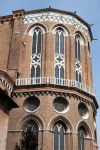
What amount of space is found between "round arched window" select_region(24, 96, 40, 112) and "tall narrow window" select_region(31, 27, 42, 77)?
270 cm

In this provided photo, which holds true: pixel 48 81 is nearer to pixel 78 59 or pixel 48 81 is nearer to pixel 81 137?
pixel 78 59

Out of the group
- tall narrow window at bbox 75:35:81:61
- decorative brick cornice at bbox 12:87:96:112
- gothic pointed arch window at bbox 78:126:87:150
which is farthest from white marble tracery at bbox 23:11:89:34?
gothic pointed arch window at bbox 78:126:87:150

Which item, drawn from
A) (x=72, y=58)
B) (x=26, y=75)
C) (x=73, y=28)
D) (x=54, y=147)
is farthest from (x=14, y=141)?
(x=73, y=28)

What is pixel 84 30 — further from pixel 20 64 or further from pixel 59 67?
pixel 20 64

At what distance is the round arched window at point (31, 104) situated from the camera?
94.4ft

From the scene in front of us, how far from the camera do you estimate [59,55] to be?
105ft

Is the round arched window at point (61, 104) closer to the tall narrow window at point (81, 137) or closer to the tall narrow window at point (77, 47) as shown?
the tall narrow window at point (81, 137)

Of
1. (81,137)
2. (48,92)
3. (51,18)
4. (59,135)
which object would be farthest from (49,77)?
(51,18)

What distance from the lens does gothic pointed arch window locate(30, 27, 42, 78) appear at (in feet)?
102

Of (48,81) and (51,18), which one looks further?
(51,18)

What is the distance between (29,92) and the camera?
29.0 m

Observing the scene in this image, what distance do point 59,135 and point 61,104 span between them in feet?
8.71

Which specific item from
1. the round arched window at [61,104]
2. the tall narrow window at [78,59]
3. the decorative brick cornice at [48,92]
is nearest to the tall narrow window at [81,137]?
the round arched window at [61,104]

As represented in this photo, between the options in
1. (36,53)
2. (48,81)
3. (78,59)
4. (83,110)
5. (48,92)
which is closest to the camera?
(48,92)
